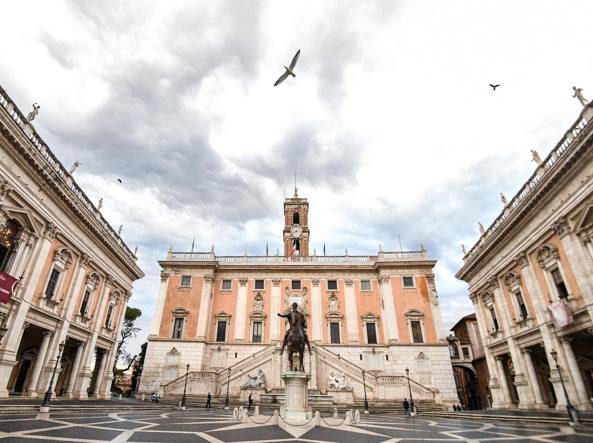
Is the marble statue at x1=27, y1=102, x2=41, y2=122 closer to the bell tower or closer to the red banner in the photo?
the red banner

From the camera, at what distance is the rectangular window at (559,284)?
56.5 ft

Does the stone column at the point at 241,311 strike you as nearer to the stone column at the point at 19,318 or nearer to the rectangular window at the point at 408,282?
the rectangular window at the point at 408,282

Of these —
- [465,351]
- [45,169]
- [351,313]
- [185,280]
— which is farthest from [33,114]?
[465,351]

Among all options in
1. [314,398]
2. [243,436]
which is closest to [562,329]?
[314,398]

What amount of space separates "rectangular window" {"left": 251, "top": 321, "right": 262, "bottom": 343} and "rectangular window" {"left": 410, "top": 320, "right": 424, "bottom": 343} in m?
14.8

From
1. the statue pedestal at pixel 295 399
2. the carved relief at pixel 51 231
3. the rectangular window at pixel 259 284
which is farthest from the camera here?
the rectangular window at pixel 259 284

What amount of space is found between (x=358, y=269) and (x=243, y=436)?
89.1 feet

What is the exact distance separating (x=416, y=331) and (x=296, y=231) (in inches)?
896

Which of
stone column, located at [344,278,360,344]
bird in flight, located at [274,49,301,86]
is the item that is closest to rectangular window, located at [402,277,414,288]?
stone column, located at [344,278,360,344]

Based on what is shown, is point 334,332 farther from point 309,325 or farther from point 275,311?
point 275,311

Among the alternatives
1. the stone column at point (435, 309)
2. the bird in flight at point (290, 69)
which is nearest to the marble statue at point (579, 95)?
the bird in flight at point (290, 69)

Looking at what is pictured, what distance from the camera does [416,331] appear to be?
3045 cm

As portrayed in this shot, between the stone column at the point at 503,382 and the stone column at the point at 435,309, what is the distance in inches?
242

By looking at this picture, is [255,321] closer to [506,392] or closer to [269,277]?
[269,277]
